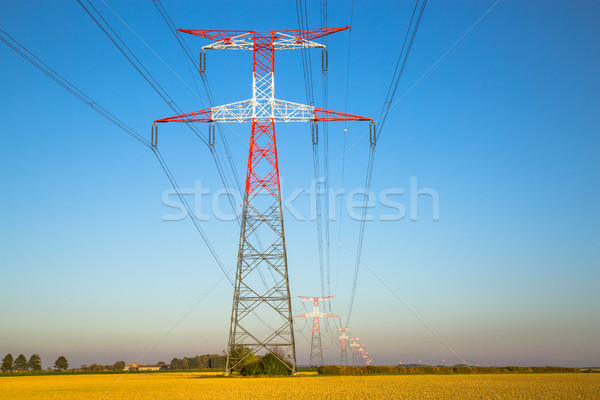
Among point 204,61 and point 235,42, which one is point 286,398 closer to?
point 204,61

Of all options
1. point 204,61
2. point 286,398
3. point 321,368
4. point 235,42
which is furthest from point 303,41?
point 321,368

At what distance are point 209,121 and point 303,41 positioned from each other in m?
9.02

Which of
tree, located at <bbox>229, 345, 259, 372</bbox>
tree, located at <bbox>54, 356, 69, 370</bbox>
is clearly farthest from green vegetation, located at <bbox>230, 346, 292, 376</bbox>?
tree, located at <bbox>54, 356, 69, 370</bbox>

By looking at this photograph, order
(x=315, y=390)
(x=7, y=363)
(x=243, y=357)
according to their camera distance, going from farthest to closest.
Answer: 1. (x=7, y=363)
2. (x=243, y=357)
3. (x=315, y=390)

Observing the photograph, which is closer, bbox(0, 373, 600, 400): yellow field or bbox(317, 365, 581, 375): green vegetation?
bbox(0, 373, 600, 400): yellow field

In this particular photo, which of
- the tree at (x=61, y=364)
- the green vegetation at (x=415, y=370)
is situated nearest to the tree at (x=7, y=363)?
the tree at (x=61, y=364)

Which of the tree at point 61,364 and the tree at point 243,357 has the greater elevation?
the tree at point 243,357

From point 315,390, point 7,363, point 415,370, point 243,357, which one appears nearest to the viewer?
point 315,390

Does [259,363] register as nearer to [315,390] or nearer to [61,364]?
[315,390]

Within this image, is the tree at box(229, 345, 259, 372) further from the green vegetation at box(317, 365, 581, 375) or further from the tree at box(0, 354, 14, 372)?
the tree at box(0, 354, 14, 372)

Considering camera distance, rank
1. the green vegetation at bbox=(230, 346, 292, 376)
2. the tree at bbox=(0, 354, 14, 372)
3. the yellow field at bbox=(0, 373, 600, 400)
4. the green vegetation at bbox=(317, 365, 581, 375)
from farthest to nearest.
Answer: the tree at bbox=(0, 354, 14, 372), the green vegetation at bbox=(317, 365, 581, 375), the green vegetation at bbox=(230, 346, 292, 376), the yellow field at bbox=(0, 373, 600, 400)

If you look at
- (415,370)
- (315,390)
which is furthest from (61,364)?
(315,390)

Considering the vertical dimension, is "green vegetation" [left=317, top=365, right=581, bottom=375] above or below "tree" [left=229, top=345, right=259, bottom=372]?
below

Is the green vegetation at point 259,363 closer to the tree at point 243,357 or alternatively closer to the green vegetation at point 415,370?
the tree at point 243,357
